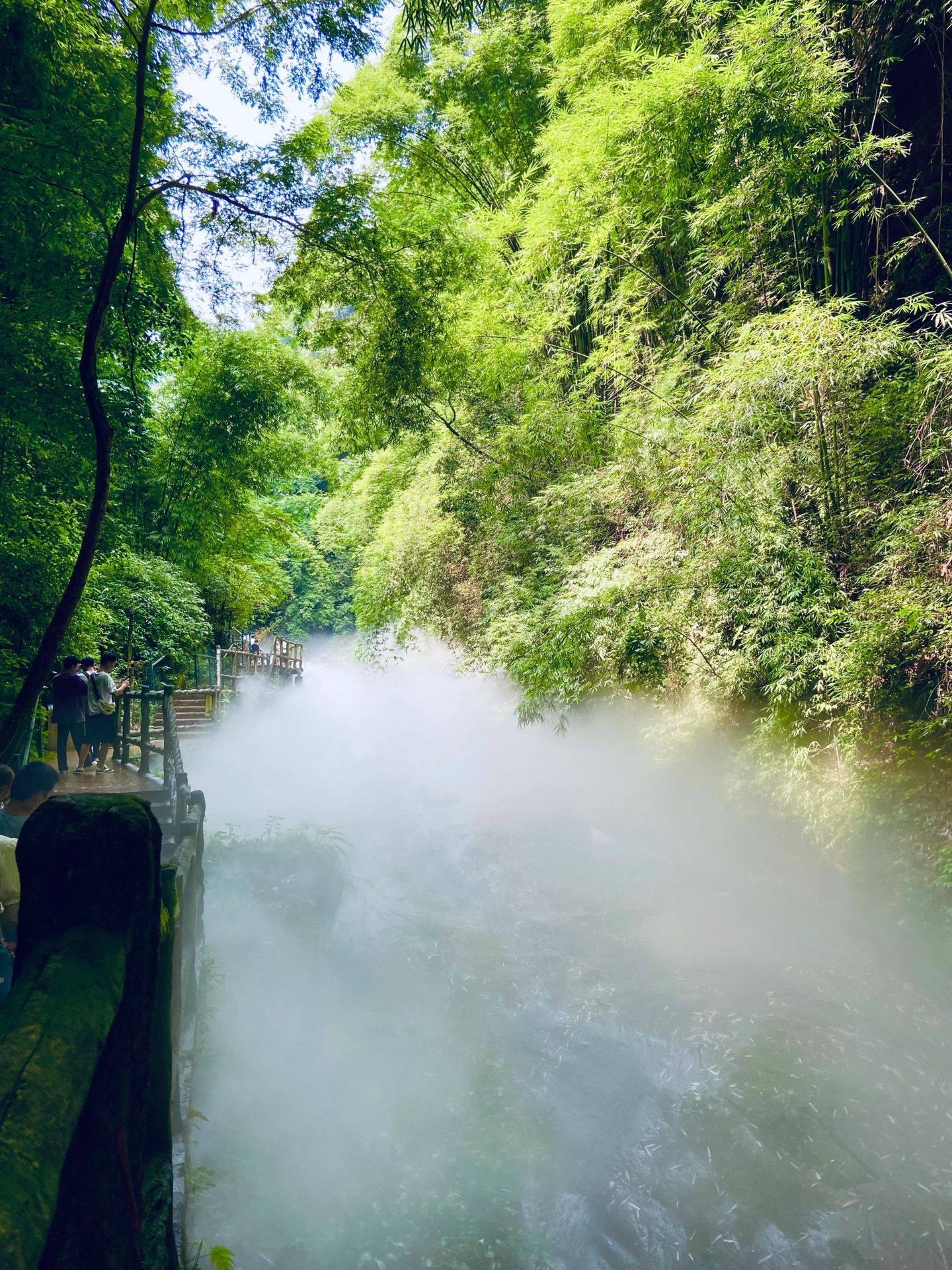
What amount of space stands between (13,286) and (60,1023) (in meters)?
6.37

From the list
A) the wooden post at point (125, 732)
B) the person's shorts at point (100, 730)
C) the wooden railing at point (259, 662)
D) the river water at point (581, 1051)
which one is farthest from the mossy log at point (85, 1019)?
the wooden railing at point (259, 662)

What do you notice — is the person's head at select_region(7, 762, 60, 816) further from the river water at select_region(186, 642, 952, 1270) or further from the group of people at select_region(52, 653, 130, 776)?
the group of people at select_region(52, 653, 130, 776)

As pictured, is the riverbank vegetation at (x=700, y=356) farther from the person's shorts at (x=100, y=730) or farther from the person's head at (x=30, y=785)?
the person's head at (x=30, y=785)

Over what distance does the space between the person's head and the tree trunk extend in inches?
86.4

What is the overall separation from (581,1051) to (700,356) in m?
6.24

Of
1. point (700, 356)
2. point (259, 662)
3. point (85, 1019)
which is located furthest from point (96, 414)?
point (259, 662)

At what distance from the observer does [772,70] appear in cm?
492

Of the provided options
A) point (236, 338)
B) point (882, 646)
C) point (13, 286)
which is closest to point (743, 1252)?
point (882, 646)

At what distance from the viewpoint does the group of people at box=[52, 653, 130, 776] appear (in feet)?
21.2

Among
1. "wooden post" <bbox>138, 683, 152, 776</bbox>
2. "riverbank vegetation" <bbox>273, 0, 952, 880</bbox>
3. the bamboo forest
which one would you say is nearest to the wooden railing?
the bamboo forest

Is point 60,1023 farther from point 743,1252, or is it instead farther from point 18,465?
point 18,465

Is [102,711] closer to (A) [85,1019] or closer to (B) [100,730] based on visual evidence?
(B) [100,730]

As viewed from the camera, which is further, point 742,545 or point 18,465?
point 18,465

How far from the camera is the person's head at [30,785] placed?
2.77m
